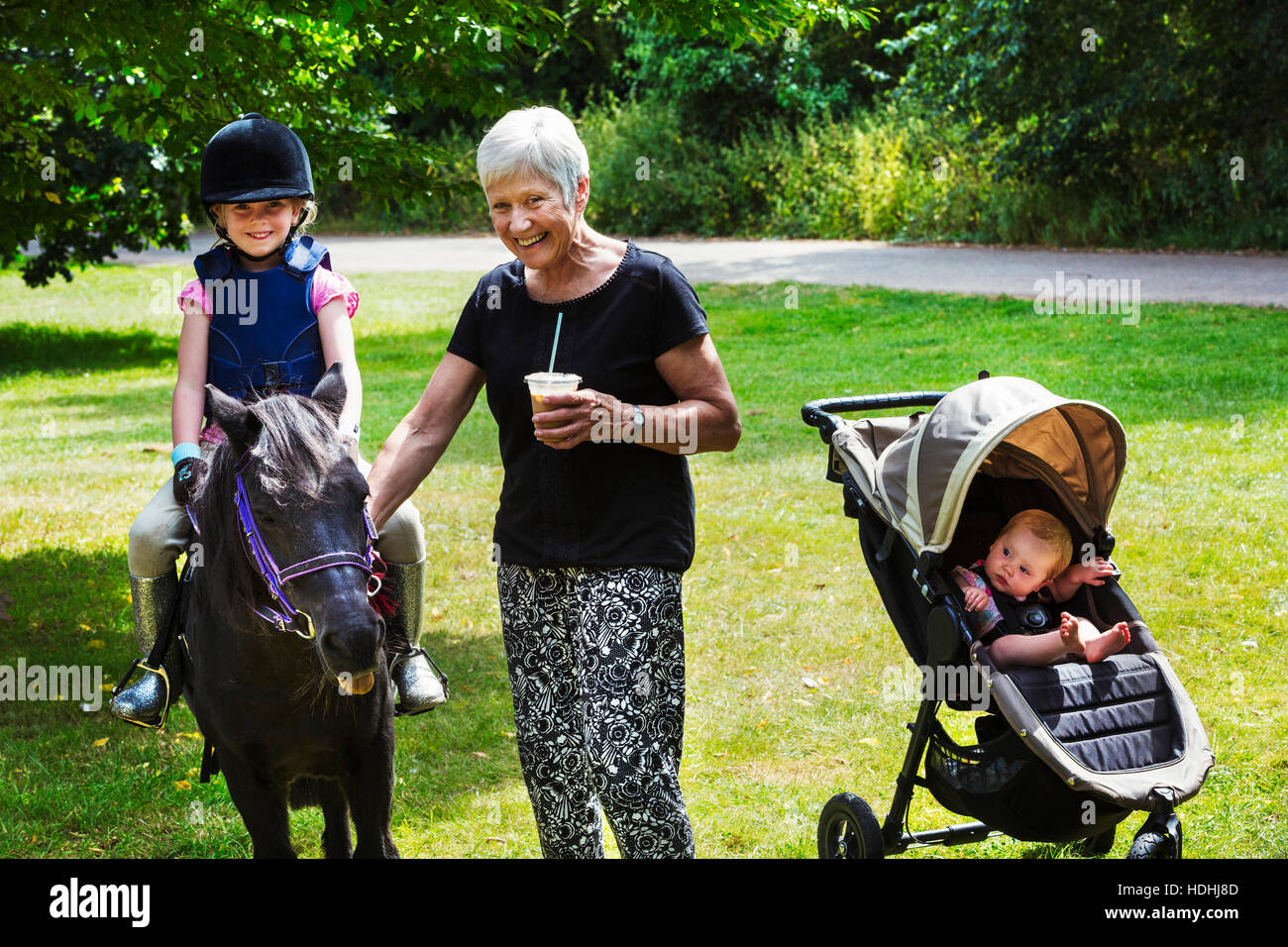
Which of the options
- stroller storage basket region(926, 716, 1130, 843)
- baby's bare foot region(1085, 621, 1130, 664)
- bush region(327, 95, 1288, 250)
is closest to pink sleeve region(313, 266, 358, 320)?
stroller storage basket region(926, 716, 1130, 843)

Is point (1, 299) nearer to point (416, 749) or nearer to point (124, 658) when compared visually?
point (124, 658)

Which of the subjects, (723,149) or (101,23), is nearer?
(101,23)

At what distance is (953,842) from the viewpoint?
417 centimetres

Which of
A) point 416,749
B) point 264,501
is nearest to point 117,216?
point 416,749

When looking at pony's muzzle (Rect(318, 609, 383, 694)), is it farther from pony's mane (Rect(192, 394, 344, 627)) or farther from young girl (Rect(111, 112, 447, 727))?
young girl (Rect(111, 112, 447, 727))

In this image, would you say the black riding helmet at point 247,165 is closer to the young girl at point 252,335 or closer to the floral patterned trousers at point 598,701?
the young girl at point 252,335

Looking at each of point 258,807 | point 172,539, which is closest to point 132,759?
point 172,539

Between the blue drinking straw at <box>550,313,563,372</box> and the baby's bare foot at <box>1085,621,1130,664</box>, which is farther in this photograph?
the baby's bare foot at <box>1085,621,1130,664</box>

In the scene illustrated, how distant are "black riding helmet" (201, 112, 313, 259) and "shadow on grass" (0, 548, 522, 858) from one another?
262 centimetres

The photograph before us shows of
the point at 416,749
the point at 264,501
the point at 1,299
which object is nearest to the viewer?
the point at 264,501

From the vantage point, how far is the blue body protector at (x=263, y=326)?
413cm

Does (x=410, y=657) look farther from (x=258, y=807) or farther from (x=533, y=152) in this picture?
(x=533, y=152)

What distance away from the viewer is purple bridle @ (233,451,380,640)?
119 inches

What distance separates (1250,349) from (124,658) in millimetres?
10903
